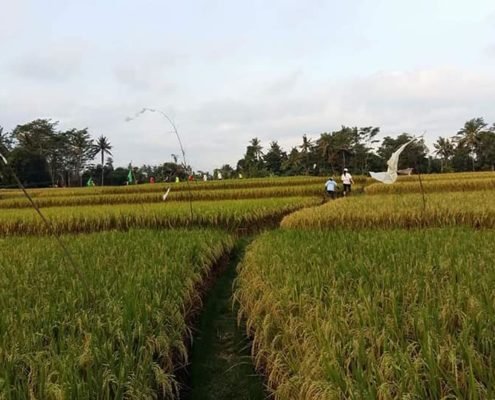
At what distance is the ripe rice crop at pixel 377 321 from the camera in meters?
2.14

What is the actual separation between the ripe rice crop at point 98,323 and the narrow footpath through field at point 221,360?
254 millimetres

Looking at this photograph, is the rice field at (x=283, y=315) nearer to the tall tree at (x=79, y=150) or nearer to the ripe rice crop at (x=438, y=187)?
the ripe rice crop at (x=438, y=187)

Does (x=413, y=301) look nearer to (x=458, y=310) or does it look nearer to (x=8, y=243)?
(x=458, y=310)

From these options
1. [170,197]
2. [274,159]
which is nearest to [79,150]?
[274,159]

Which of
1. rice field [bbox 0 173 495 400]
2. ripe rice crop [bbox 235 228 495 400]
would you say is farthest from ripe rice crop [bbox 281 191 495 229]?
ripe rice crop [bbox 235 228 495 400]

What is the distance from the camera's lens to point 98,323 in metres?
A: 2.97

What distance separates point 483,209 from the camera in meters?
8.32

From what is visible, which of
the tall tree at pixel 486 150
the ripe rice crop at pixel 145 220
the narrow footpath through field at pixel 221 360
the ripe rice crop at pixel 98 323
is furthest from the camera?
the tall tree at pixel 486 150

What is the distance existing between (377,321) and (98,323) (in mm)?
1863

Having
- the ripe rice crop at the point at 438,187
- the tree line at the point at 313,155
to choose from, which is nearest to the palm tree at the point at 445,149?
the tree line at the point at 313,155

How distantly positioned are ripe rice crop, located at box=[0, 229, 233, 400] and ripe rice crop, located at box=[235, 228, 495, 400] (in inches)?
29.3

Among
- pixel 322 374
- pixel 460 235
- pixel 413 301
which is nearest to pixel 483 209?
pixel 460 235

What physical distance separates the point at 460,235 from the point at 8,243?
24.8 ft

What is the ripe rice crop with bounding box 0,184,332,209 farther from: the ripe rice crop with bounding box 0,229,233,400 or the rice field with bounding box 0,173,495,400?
the ripe rice crop with bounding box 0,229,233,400
